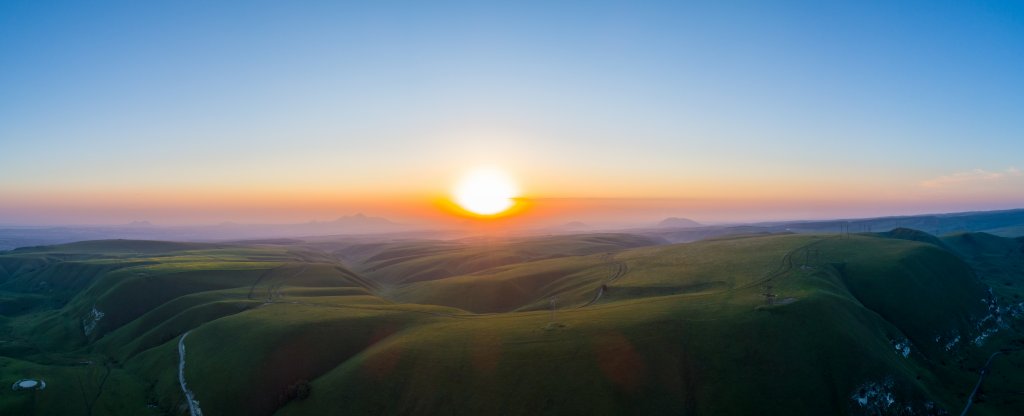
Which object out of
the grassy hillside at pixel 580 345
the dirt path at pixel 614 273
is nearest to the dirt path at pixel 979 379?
the grassy hillside at pixel 580 345

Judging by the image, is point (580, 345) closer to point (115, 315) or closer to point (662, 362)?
point (662, 362)

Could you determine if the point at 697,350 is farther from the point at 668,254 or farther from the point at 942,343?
the point at 668,254

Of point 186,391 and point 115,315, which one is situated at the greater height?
point 115,315

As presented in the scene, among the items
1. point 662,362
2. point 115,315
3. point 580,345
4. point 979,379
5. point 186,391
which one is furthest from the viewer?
point 115,315

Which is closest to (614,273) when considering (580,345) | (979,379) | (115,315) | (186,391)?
(580,345)

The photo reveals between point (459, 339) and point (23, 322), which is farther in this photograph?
point (23, 322)

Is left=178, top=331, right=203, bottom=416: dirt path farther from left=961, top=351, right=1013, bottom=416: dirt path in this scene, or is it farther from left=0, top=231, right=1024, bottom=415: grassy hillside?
left=961, top=351, right=1013, bottom=416: dirt path

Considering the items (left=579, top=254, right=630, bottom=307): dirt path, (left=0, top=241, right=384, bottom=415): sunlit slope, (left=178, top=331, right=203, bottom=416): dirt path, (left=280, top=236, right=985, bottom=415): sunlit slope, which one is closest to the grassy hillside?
→ (left=280, top=236, right=985, bottom=415): sunlit slope

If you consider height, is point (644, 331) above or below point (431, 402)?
above

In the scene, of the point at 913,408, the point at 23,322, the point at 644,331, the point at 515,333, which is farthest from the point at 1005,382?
the point at 23,322
